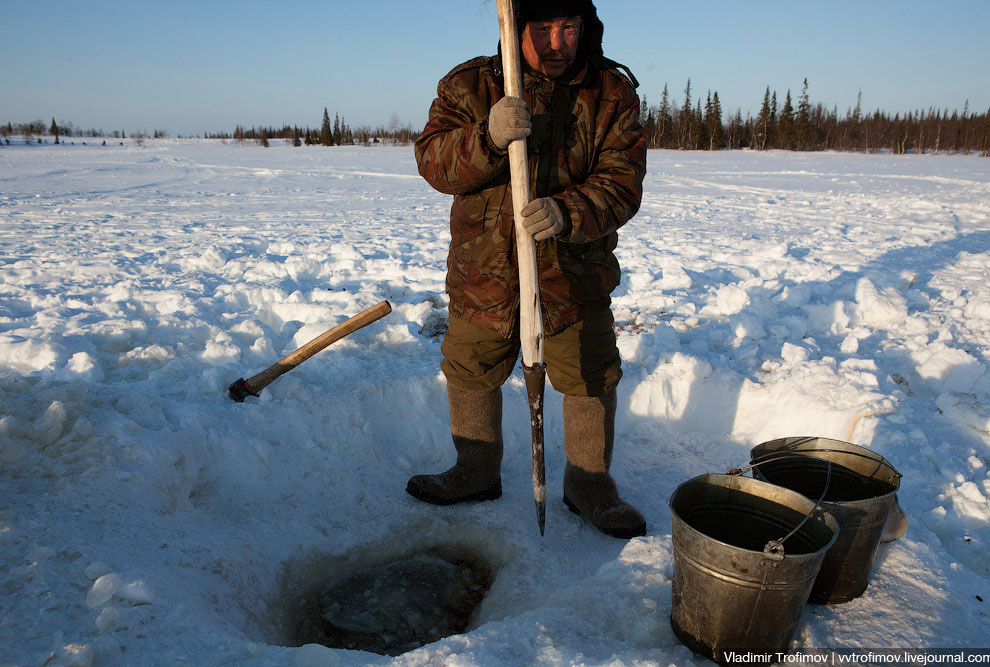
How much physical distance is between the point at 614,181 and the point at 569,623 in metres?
1.57

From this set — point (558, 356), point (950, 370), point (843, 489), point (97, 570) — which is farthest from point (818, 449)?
point (97, 570)

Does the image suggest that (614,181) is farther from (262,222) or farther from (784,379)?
(262,222)

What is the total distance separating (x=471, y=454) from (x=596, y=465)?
2.02 ft

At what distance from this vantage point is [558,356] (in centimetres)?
261

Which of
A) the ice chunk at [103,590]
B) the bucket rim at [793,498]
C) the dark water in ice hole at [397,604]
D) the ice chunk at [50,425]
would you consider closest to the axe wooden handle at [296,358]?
the ice chunk at [50,425]

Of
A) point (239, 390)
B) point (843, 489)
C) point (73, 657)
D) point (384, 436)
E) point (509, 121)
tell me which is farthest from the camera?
point (384, 436)

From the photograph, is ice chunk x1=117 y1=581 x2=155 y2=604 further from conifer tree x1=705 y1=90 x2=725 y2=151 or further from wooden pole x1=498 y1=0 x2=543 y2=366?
conifer tree x1=705 y1=90 x2=725 y2=151

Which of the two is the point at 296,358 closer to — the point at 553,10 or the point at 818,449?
the point at 553,10

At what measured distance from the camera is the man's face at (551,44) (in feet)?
7.06

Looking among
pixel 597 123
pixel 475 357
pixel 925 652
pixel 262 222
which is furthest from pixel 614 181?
pixel 262 222

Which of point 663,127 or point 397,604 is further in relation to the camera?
point 663,127

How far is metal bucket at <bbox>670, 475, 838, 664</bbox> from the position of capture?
161 cm

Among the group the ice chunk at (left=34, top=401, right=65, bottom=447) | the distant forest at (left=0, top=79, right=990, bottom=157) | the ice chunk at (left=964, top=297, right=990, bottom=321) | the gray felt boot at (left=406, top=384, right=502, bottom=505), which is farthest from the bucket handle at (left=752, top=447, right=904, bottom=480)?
the distant forest at (left=0, top=79, right=990, bottom=157)

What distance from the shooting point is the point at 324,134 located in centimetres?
5547
